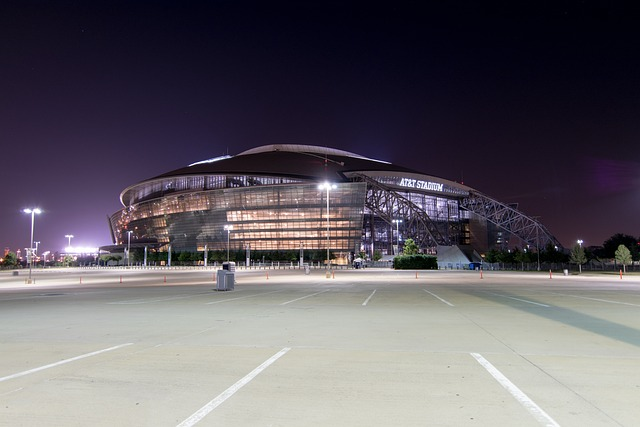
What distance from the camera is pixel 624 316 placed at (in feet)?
46.0

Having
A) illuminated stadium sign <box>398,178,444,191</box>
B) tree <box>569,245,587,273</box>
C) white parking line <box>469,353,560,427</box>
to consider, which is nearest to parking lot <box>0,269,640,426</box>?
white parking line <box>469,353,560,427</box>

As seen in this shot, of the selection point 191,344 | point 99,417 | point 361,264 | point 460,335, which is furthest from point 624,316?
point 361,264

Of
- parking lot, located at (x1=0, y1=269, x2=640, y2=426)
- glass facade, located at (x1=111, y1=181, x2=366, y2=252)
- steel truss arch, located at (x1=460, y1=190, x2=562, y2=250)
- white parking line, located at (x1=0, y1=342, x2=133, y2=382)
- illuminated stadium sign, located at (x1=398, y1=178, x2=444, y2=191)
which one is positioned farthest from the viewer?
illuminated stadium sign, located at (x1=398, y1=178, x2=444, y2=191)

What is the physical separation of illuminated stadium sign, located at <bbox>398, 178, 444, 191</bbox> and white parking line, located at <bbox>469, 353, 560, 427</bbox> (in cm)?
13567

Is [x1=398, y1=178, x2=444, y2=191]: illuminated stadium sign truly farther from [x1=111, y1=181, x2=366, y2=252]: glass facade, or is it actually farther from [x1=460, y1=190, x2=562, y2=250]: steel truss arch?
[x1=111, y1=181, x2=366, y2=252]: glass facade

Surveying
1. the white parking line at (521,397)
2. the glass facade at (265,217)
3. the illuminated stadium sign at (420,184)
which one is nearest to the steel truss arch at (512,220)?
the illuminated stadium sign at (420,184)

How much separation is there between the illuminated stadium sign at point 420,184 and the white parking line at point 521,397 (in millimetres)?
135672

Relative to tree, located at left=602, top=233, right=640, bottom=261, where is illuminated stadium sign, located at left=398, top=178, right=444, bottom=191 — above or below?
above

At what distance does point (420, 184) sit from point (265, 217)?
51.3m

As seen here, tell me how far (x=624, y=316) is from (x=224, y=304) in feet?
45.9

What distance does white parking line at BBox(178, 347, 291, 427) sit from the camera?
493 centimetres

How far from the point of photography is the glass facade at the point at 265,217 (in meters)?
120

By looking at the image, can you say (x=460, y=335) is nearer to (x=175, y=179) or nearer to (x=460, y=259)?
(x=460, y=259)

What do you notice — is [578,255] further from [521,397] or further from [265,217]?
[265,217]
